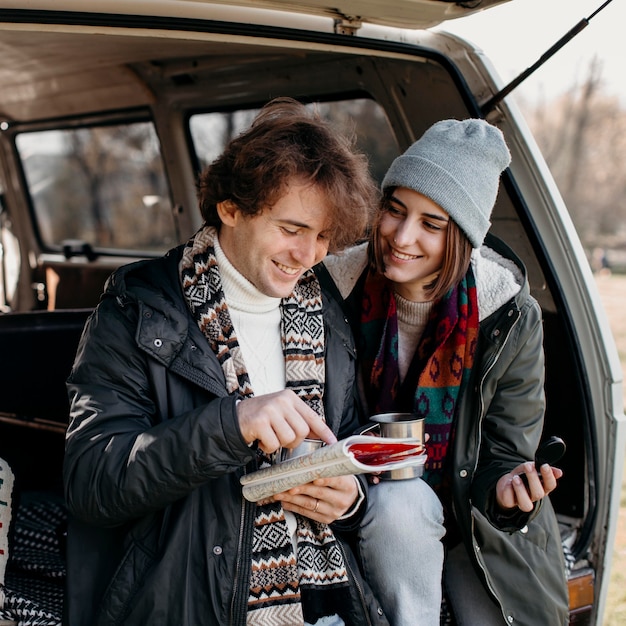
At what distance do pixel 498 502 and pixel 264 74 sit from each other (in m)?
2.16

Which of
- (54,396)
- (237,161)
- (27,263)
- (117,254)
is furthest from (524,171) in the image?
(27,263)

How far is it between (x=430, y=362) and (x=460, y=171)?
54cm

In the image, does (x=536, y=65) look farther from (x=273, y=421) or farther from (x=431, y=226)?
(x=273, y=421)

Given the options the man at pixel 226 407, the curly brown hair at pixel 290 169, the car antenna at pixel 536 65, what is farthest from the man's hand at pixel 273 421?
the car antenna at pixel 536 65

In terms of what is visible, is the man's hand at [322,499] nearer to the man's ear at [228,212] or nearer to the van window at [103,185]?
the man's ear at [228,212]

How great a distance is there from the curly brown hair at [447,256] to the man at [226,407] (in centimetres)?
12

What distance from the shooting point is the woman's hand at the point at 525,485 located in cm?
197

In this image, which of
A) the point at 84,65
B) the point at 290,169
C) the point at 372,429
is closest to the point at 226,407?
the point at 372,429

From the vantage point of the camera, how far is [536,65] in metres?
2.26

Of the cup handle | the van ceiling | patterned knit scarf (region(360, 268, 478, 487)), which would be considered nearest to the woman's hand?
patterned knit scarf (region(360, 268, 478, 487))

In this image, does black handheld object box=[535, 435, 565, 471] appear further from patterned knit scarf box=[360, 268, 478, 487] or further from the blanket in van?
the blanket in van

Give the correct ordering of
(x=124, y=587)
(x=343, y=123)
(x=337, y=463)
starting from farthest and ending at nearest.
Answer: (x=343, y=123)
(x=124, y=587)
(x=337, y=463)

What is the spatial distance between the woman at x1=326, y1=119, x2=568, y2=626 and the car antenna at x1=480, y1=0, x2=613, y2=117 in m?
0.25

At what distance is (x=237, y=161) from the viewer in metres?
2.00
